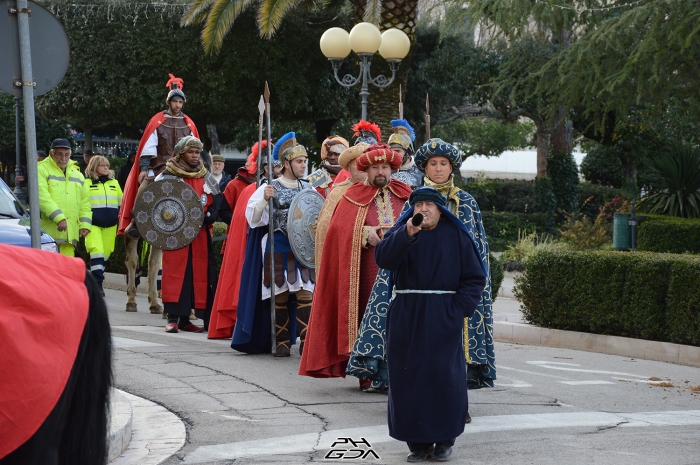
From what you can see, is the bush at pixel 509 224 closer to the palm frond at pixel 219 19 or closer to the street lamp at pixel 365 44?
the palm frond at pixel 219 19

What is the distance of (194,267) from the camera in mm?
11969

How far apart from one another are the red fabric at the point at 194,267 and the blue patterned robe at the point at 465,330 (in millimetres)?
4649

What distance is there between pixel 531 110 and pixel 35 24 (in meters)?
24.3

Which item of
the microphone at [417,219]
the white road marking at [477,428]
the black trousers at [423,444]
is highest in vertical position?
the microphone at [417,219]

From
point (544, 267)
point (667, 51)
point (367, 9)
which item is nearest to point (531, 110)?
point (367, 9)

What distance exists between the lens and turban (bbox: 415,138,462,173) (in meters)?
7.00

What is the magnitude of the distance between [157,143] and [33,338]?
9846 mm

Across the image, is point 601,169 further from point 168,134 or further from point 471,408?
point 471,408

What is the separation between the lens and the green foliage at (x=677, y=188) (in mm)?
17359

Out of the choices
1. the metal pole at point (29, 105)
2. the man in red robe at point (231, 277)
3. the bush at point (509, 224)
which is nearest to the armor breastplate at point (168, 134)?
the man in red robe at point (231, 277)

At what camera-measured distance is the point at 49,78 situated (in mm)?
6461

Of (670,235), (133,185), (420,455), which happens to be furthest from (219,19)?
(420,455)

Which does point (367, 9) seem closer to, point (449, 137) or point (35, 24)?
point (35, 24)

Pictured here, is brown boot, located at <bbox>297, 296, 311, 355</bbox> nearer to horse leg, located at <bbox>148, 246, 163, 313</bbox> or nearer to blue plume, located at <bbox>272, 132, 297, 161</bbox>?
blue plume, located at <bbox>272, 132, 297, 161</bbox>
